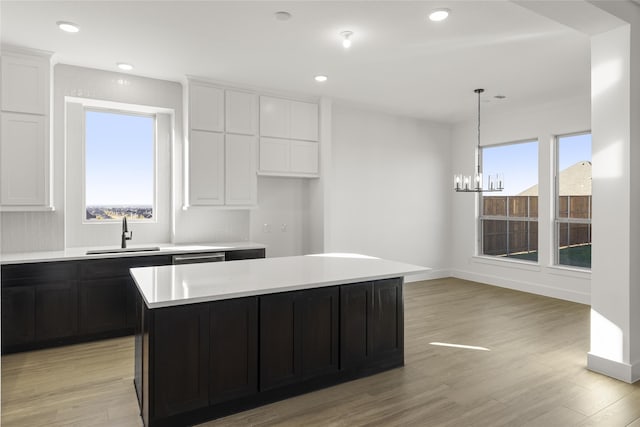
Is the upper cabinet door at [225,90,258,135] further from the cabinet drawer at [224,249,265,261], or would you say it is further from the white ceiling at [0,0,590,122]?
the cabinet drawer at [224,249,265,261]

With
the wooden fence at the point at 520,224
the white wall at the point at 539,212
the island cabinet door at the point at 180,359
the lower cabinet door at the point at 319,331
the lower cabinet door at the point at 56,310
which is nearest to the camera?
the island cabinet door at the point at 180,359

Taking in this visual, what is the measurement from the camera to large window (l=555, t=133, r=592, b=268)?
5.66 meters

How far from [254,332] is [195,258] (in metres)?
2.12

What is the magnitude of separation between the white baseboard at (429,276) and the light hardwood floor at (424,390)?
2549 millimetres

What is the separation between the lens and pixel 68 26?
3406 mm

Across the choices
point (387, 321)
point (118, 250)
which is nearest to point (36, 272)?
point (118, 250)

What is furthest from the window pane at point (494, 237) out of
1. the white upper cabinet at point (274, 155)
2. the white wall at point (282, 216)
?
the white upper cabinet at point (274, 155)

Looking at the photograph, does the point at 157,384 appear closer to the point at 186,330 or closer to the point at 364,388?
the point at 186,330

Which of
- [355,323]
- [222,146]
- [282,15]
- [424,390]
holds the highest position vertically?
[282,15]

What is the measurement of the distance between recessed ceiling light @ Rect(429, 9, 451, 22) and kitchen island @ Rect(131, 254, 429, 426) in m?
2.03

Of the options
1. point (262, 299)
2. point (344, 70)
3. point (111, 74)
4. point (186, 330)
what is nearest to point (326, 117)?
point (344, 70)

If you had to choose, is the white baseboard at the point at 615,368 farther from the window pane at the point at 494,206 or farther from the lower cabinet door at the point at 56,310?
the lower cabinet door at the point at 56,310

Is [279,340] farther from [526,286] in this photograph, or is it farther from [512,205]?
[512,205]

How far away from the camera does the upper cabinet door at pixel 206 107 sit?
477 cm
